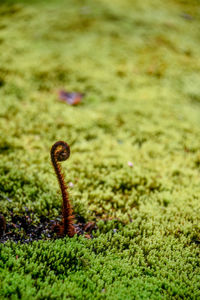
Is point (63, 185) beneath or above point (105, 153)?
above

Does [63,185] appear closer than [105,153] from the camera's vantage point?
Yes

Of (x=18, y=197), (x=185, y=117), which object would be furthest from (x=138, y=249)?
(x=185, y=117)

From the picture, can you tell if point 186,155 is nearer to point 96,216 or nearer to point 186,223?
point 186,223
